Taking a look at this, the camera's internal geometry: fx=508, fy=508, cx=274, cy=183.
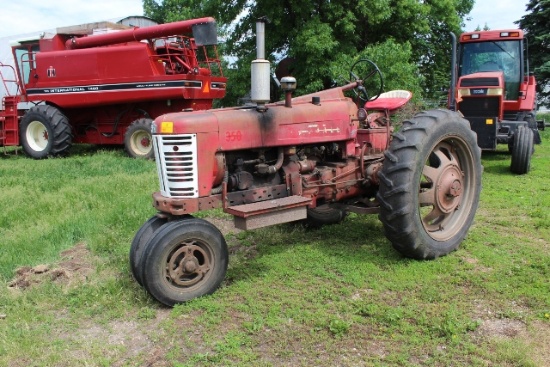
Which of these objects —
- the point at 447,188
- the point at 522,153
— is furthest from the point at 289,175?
the point at 522,153

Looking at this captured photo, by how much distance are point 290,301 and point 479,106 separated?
23.4 ft

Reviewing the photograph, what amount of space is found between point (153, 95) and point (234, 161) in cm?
674

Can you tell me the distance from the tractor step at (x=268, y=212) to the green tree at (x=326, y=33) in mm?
9505

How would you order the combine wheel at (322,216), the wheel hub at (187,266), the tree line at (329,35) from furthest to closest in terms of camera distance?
the tree line at (329,35) → the combine wheel at (322,216) → the wheel hub at (187,266)

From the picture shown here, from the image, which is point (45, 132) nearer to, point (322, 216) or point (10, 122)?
point (10, 122)

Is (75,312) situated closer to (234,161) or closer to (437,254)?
(234,161)

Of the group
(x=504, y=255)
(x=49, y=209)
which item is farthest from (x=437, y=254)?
(x=49, y=209)

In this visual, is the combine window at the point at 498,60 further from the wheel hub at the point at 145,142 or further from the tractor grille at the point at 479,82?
the wheel hub at the point at 145,142

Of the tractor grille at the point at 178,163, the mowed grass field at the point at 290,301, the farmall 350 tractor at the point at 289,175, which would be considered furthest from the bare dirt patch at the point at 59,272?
the tractor grille at the point at 178,163

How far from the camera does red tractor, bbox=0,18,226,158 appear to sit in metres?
10.2

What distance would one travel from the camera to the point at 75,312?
3.62m

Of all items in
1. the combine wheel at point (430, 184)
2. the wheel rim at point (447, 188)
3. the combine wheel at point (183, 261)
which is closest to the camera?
the combine wheel at point (183, 261)

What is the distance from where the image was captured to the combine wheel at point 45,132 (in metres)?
10.9

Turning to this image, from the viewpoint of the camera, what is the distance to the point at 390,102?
17.5 feet
